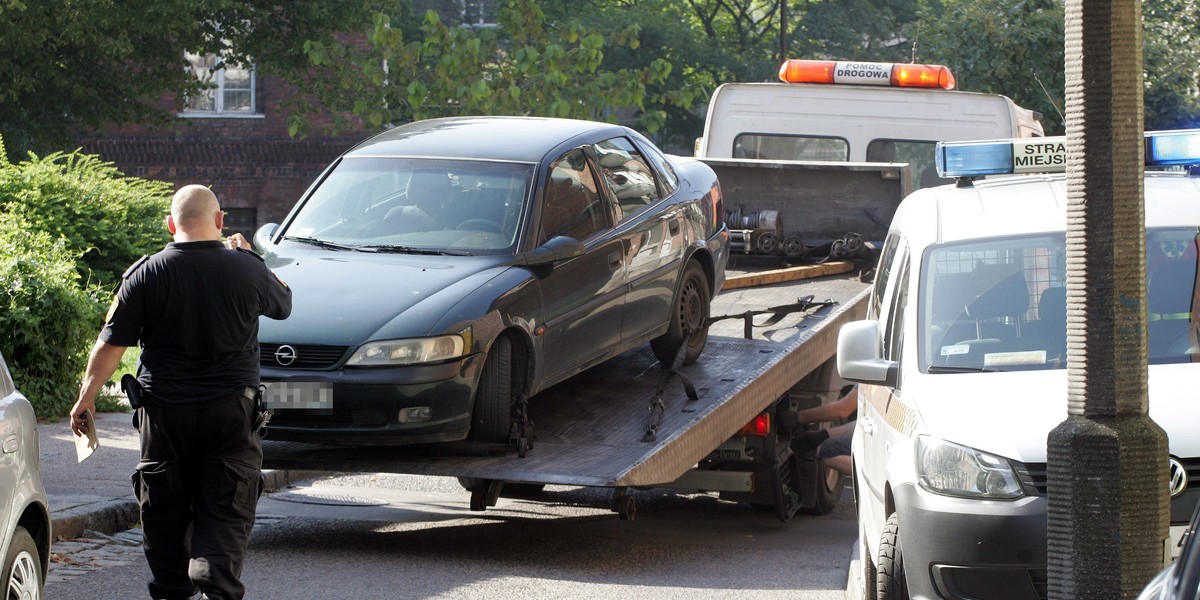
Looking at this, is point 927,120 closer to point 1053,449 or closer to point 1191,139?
point 1191,139

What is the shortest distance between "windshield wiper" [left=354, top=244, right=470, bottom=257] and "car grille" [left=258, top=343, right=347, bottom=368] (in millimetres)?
1036

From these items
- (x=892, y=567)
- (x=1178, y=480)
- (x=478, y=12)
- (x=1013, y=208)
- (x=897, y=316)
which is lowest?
(x=892, y=567)

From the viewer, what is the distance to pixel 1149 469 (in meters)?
4.41

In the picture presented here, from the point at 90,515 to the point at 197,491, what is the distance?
109 inches

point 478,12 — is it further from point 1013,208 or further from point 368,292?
point 1013,208

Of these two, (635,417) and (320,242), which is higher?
(320,242)

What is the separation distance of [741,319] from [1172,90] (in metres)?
20.2

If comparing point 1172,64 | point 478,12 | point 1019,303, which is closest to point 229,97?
point 478,12

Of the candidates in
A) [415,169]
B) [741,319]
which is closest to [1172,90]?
[741,319]

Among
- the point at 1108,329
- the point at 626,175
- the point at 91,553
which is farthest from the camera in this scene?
the point at 626,175

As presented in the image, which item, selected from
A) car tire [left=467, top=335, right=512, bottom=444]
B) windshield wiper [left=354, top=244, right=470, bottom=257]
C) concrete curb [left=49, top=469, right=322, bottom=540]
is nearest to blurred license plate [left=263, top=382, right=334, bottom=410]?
car tire [left=467, top=335, right=512, bottom=444]

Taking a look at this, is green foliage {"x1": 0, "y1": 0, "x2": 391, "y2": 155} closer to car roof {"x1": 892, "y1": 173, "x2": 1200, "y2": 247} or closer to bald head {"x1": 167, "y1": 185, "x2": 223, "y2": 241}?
bald head {"x1": 167, "y1": 185, "x2": 223, "y2": 241}

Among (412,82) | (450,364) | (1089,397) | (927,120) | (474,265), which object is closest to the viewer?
(1089,397)

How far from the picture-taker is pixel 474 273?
308 inches
